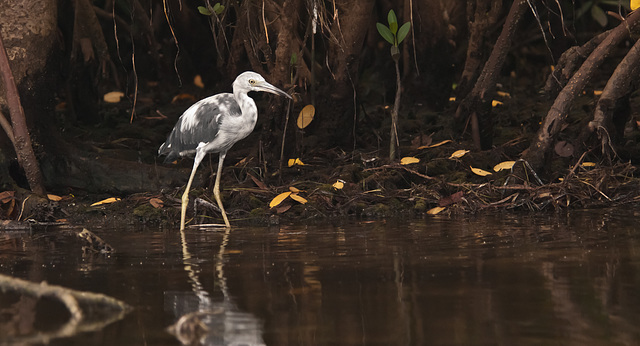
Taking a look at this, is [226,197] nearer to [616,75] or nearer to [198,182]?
[198,182]

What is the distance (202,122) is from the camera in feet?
25.1

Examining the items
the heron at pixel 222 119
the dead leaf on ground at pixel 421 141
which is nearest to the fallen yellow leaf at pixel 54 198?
the heron at pixel 222 119

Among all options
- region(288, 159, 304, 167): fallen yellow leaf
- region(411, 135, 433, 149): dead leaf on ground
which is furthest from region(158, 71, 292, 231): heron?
region(411, 135, 433, 149): dead leaf on ground

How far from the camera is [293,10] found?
8.50 m

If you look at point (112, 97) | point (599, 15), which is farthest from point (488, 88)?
point (112, 97)

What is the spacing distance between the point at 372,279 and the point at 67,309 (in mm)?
1393

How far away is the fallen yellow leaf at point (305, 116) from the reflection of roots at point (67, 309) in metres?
4.78

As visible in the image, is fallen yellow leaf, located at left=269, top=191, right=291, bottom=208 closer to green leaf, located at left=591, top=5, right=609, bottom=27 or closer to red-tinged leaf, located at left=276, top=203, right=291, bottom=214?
red-tinged leaf, located at left=276, top=203, right=291, bottom=214

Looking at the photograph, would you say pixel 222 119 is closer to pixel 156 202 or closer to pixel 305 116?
pixel 156 202

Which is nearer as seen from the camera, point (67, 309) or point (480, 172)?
point (67, 309)

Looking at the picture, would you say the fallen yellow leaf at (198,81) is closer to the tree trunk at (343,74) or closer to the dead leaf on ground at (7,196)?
the tree trunk at (343,74)

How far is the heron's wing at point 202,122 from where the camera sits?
7570mm

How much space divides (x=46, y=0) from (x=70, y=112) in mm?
3110

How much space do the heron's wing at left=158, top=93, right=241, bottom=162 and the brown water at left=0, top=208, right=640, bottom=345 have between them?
3.44 ft
